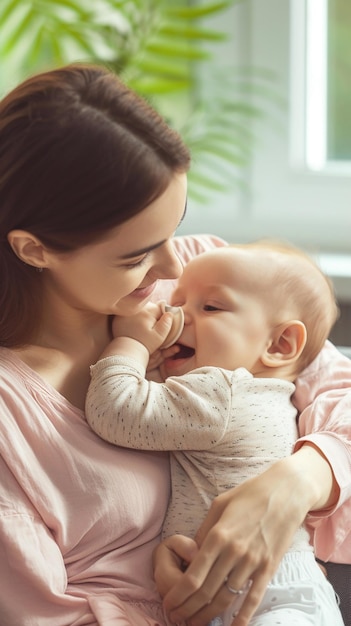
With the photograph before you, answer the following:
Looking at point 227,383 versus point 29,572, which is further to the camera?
point 227,383

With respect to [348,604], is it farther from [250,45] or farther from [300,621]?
[250,45]

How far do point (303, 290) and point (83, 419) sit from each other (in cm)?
43

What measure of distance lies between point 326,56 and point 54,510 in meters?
1.82

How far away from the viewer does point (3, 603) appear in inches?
52.0

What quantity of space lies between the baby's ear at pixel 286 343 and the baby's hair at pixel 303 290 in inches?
1.3

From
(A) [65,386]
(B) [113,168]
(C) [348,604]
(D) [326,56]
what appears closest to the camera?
(B) [113,168]

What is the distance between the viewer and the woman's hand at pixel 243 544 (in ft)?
4.23

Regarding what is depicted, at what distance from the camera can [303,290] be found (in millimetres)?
1618

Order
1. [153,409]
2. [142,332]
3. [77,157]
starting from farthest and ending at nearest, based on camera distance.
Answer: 1. [142,332]
2. [153,409]
3. [77,157]

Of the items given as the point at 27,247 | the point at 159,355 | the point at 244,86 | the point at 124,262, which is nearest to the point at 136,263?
the point at 124,262

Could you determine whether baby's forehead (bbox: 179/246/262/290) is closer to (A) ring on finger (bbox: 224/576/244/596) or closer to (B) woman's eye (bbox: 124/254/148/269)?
(B) woman's eye (bbox: 124/254/148/269)

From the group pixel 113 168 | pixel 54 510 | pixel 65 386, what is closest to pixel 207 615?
pixel 54 510

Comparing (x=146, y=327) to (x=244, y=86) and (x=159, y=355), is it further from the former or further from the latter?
(x=244, y=86)

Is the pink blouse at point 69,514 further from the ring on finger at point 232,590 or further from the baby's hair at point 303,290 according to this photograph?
the baby's hair at point 303,290
